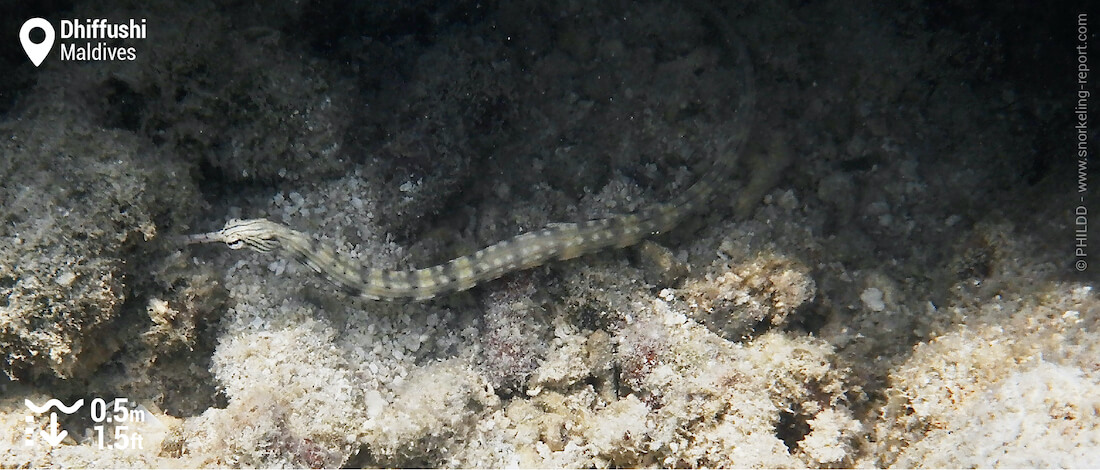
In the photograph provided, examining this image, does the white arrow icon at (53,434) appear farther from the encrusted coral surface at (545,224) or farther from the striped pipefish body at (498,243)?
the striped pipefish body at (498,243)

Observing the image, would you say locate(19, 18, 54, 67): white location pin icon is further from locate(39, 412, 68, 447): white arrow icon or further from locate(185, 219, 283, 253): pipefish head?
locate(39, 412, 68, 447): white arrow icon

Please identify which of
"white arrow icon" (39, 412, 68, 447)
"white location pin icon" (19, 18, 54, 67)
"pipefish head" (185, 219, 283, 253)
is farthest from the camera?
"pipefish head" (185, 219, 283, 253)

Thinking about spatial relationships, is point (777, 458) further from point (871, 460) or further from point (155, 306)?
point (155, 306)

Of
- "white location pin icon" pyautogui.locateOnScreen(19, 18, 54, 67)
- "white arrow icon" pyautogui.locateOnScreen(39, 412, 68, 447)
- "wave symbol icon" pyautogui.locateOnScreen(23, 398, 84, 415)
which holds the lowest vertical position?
"white arrow icon" pyautogui.locateOnScreen(39, 412, 68, 447)

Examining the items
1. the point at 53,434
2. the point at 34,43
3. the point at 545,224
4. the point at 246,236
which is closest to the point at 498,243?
the point at 545,224

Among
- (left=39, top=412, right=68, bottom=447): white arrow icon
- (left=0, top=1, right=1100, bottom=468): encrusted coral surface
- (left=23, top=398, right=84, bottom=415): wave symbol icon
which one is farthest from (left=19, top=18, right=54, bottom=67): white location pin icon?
(left=39, top=412, right=68, bottom=447): white arrow icon

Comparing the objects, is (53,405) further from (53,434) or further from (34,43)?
(34,43)

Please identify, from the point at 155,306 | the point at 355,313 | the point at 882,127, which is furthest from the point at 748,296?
the point at 155,306
